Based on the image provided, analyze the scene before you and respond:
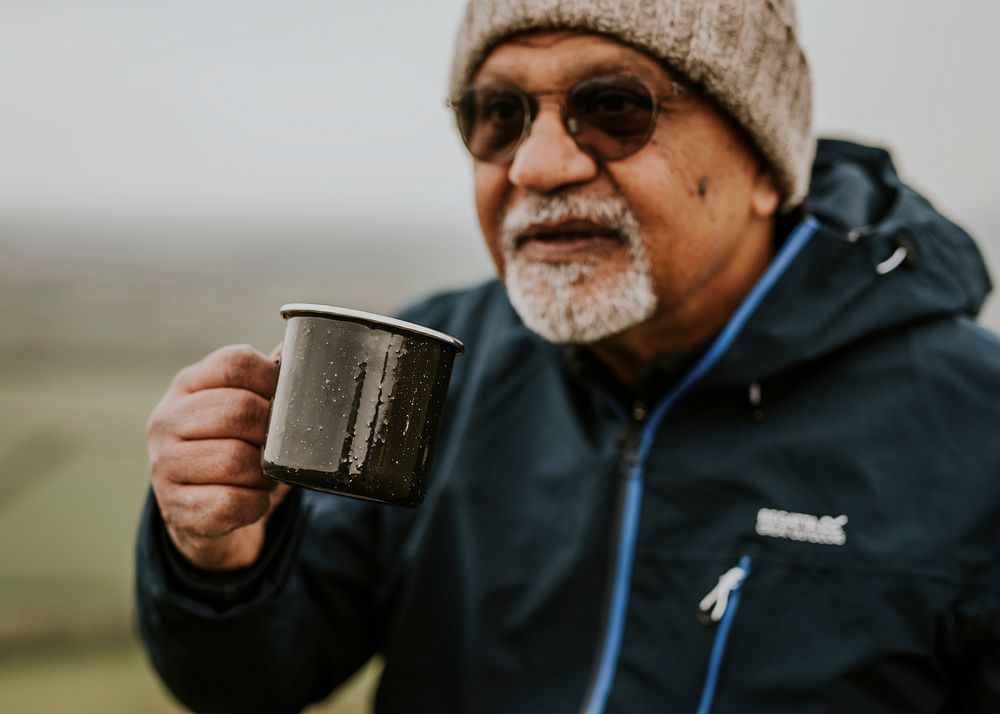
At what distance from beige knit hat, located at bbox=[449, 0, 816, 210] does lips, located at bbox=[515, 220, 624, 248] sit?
1.04 feet

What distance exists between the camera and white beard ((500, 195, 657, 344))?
1670 mm

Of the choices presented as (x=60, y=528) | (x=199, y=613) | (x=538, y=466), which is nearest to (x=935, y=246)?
(x=538, y=466)

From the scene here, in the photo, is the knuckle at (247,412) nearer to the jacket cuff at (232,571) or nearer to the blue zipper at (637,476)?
the jacket cuff at (232,571)

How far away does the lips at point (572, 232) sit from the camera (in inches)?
66.2

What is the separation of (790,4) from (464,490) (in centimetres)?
114

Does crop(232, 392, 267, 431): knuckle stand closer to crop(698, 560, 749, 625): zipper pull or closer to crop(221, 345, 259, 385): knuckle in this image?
crop(221, 345, 259, 385): knuckle

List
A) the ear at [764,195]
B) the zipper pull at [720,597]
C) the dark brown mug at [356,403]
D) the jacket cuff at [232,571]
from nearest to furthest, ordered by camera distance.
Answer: the dark brown mug at [356,403], the jacket cuff at [232,571], the zipper pull at [720,597], the ear at [764,195]

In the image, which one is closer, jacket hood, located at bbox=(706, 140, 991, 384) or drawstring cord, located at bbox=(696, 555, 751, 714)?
drawstring cord, located at bbox=(696, 555, 751, 714)

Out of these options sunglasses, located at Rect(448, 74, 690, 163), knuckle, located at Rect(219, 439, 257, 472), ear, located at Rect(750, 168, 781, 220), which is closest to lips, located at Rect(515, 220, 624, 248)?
sunglasses, located at Rect(448, 74, 690, 163)

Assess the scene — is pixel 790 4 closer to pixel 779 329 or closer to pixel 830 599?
pixel 779 329

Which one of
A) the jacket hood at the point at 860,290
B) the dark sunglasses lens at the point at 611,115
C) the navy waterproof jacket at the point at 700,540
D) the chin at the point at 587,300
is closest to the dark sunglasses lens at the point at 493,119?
the dark sunglasses lens at the point at 611,115

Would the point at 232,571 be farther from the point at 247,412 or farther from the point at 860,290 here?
the point at 860,290

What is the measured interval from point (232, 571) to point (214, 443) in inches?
12.3

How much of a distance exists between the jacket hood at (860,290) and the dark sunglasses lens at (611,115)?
392 mm
